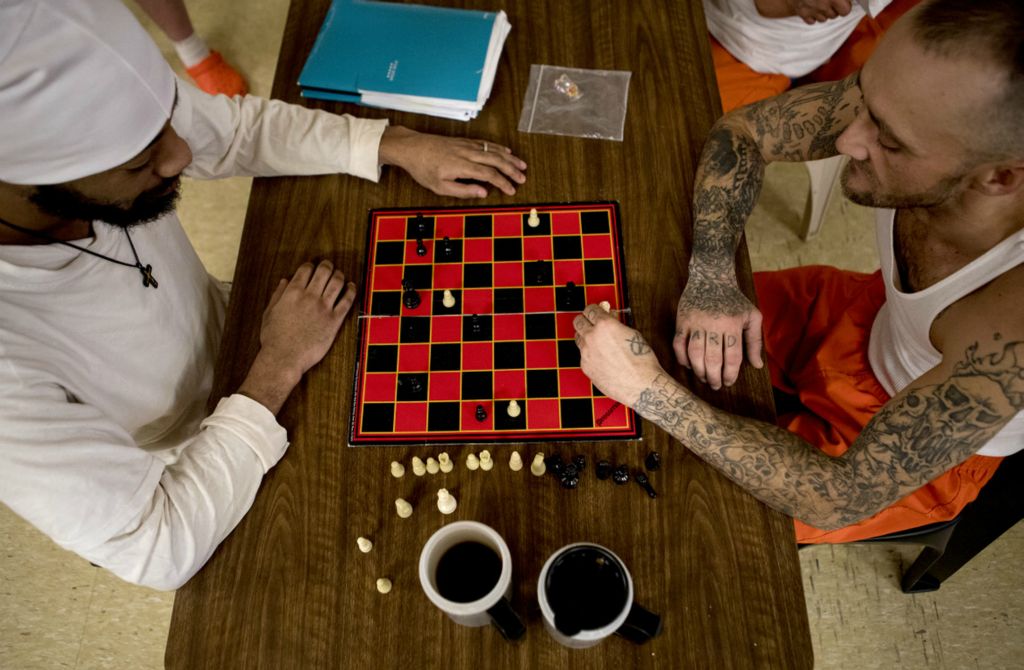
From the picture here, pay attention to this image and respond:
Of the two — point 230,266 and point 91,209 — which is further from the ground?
point 91,209

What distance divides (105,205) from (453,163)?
69 centimetres

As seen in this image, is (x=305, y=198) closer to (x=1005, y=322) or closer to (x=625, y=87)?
(x=625, y=87)

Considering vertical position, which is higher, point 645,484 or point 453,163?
point 453,163

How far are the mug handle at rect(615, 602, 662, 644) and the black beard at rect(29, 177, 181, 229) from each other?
1.15 m

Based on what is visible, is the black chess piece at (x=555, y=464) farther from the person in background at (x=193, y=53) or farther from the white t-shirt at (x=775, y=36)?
the person in background at (x=193, y=53)

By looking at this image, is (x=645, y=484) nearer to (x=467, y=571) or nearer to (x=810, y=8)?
(x=467, y=571)

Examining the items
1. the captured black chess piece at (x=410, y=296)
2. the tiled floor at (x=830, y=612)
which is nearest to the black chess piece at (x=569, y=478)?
the captured black chess piece at (x=410, y=296)

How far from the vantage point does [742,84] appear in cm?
214

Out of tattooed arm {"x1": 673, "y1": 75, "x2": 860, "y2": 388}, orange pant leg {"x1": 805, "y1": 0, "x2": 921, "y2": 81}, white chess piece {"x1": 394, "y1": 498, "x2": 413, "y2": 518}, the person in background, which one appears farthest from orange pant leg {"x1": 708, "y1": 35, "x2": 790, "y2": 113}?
the person in background

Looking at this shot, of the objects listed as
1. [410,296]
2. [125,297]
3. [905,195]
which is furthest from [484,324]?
[905,195]

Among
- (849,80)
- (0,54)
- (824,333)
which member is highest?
(0,54)

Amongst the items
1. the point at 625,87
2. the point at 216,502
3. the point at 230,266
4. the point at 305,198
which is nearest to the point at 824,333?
the point at 625,87

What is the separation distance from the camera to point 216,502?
3.78ft

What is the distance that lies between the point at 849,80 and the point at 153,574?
1.74m
